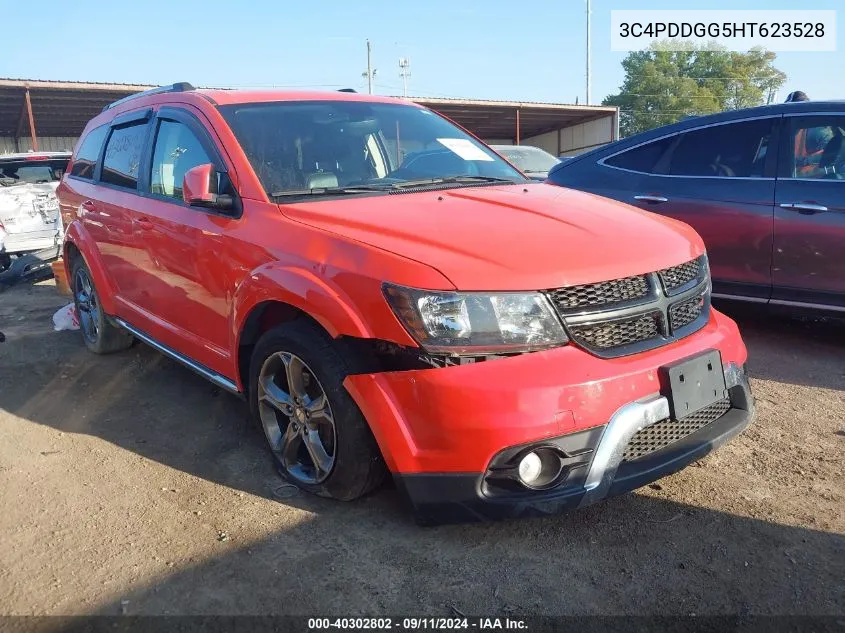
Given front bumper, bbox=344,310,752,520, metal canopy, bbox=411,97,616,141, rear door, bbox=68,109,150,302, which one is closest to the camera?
front bumper, bbox=344,310,752,520

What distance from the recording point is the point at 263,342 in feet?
9.90

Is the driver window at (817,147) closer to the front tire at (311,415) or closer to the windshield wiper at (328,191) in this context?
the windshield wiper at (328,191)

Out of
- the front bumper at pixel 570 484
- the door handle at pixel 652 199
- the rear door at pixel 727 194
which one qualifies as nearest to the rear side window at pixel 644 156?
the rear door at pixel 727 194

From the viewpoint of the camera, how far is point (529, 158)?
10.7 m

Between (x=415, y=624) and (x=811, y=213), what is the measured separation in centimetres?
378

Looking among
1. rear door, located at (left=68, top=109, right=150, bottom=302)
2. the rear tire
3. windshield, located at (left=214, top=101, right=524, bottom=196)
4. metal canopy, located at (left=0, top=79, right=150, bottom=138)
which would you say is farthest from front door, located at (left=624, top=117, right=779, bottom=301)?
metal canopy, located at (left=0, top=79, right=150, bottom=138)

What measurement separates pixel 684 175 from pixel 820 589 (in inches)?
139

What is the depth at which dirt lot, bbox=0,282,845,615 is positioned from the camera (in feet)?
7.70

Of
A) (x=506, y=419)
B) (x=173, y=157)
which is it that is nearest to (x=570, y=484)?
(x=506, y=419)

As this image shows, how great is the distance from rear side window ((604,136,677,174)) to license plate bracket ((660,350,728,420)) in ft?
9.73

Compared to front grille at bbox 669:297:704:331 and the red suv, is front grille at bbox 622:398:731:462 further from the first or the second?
front grille at bbox 669:297:704:331

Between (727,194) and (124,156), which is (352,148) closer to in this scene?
(124,156)

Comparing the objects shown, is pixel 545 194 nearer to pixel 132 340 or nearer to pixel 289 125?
pixel 289 125

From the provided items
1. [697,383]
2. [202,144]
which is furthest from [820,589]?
[202,144]
